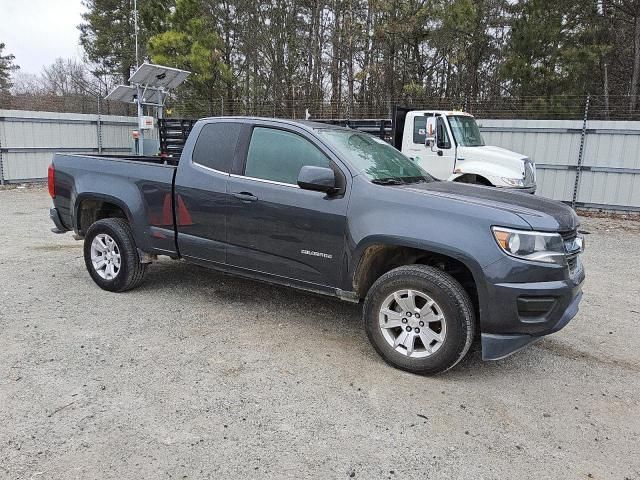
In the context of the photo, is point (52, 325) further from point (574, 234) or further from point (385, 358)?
point (574, 234)

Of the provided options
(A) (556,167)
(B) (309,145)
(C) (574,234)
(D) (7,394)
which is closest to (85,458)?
(D) (7,394)

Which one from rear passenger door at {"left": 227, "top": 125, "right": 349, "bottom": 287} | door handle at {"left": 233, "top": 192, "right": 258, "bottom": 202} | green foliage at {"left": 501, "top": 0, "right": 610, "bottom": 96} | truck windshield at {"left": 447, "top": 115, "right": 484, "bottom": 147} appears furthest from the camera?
green foliage at {"left": 501, "top": 0, "right": 610, "bottom": 96}

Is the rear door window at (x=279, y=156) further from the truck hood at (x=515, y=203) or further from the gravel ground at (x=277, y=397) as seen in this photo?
the gravel ground at (x=277, y=397)

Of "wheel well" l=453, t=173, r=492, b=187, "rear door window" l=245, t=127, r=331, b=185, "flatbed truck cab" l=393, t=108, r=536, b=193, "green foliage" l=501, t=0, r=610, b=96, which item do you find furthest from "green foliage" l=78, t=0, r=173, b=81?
"rear door window" l=245, t=127, r=331, b=185

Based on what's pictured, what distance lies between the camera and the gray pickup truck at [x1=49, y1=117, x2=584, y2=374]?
136 inches

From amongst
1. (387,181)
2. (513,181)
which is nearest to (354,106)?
(513,181)

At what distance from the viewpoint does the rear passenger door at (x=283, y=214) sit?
13.2 feet

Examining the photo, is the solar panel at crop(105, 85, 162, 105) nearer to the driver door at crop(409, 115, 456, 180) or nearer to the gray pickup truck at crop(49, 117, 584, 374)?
the driver door at crop(409, 115, 456, 180)

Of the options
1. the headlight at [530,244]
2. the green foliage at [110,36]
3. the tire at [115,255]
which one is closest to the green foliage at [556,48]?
the headlight at [530,244]

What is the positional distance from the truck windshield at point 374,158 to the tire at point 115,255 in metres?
2.35

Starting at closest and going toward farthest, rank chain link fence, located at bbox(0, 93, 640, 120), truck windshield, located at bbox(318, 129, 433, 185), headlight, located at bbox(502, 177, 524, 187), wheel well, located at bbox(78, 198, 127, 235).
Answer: truck windshield, located at bbox(318, 129, 433, 185) < wheel well, located at bbox(78, 198, 127, 235) < headlight, located at bbox(502, 177, 524, 187) < chain link fence, located at bbox(0, 93, 640, 120)

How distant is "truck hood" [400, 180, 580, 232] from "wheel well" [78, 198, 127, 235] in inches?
128

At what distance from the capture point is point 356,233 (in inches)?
152

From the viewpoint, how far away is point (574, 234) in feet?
12.4
